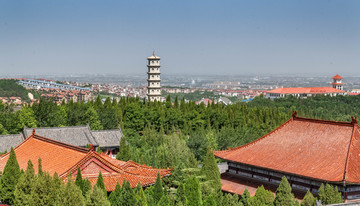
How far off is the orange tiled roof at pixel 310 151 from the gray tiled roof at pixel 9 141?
15780 millimetres

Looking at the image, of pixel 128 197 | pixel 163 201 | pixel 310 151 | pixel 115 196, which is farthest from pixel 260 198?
pixel 115 196

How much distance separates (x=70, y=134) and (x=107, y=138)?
3.41m

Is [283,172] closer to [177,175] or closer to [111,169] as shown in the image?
[177,175]

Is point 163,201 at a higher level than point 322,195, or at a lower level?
lower

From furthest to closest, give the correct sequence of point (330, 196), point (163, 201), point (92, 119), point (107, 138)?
point (92, 119) → point (107, 138) → point (330, 196) → point (163, 201)

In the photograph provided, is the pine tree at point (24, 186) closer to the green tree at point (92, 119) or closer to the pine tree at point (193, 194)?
the pine tree at point (193, 194)

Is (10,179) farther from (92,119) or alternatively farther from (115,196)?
(92,119)

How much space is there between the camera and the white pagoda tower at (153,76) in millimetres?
62000

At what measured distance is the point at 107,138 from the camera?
36281mm

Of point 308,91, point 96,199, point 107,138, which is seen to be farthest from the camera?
point 308,91

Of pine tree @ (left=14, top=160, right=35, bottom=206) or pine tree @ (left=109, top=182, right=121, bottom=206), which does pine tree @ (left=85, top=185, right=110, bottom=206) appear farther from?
pine tree @ (left=14, top=160, right=35, bottom=206)

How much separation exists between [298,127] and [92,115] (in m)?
22.1

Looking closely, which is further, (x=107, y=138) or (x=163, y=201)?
(x=107, y=138)

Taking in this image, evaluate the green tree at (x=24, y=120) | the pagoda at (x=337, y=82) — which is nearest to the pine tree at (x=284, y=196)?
the green tree at (x=24, y=120)
